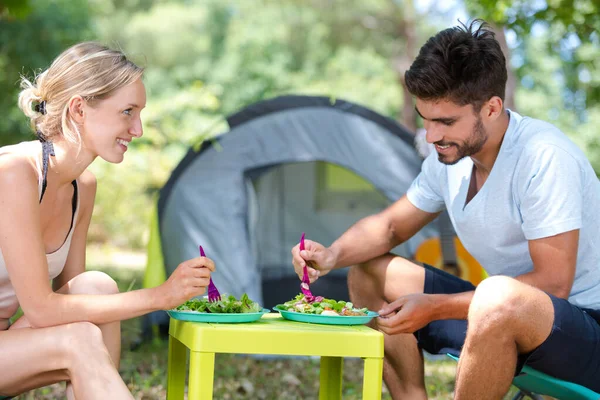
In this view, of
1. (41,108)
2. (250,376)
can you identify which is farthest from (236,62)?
(41,108)

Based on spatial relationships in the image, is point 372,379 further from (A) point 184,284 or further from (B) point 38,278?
(B) point 38,278

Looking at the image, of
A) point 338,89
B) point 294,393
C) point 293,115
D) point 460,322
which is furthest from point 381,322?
point 338,89

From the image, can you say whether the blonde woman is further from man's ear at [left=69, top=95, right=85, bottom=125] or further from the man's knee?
the man's knee

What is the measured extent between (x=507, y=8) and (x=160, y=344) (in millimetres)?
3107

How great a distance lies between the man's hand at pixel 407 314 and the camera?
222 centimetres

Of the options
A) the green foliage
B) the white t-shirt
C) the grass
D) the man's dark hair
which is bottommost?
the grass

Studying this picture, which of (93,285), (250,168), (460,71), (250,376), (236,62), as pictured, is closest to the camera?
(93,285)

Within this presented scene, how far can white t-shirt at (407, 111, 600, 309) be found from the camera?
2.24 meters

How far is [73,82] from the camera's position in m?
2.14

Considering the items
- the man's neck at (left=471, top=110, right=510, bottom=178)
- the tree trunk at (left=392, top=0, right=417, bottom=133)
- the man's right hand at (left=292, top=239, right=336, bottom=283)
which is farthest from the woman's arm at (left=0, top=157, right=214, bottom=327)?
the tree trunk at (left=392, top=0, right=417, bottom=133)

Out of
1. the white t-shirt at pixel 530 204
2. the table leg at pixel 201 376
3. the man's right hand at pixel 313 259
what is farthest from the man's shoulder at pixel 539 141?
the table leg at pixel 201 376

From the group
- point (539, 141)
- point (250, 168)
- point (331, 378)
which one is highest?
point (539, 141)

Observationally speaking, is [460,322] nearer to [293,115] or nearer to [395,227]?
[395,227]

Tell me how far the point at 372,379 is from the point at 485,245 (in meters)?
0.69
